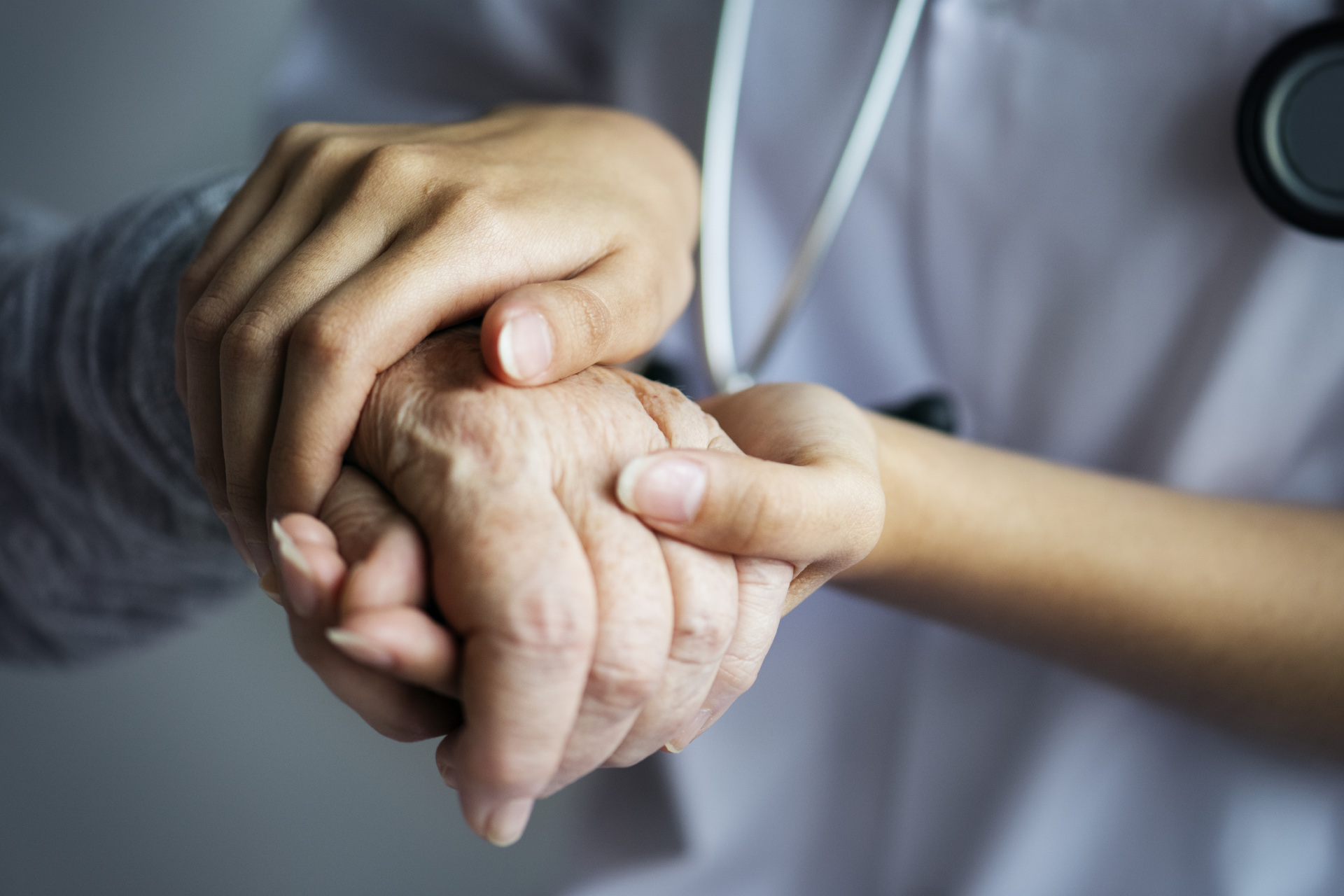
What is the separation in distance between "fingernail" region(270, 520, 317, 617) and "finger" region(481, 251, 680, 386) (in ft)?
0.31

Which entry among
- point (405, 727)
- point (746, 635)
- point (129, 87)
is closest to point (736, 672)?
point (746, 635)

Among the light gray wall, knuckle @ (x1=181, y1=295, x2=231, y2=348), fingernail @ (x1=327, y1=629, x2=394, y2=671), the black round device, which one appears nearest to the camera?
fingernail @ (x1=327, y1=629, x2=394, y2=671)

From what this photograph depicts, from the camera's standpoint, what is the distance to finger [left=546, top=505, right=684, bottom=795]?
25 centimetres

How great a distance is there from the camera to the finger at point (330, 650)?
25cm

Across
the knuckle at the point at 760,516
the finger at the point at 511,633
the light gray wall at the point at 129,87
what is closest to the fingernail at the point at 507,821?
the finger at the point at 511,633

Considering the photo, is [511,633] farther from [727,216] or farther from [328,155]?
[727,216]

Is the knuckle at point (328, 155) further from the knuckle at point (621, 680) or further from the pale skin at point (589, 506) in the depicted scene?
the knuckle at point (621, 680)

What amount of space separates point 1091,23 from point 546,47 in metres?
0.42

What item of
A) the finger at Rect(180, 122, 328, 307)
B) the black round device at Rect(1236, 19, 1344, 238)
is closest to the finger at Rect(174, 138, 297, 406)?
the finger at Rect(180, 122, 328, 307)

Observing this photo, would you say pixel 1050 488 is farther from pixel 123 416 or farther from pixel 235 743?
pixel 235 743

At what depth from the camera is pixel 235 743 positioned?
1233 millimetres

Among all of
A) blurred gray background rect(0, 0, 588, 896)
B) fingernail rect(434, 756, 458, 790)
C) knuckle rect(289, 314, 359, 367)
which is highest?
knuckle rect(289, 314, 359, 367)

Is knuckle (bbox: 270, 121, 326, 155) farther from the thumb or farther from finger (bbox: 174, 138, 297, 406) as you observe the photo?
the thumb

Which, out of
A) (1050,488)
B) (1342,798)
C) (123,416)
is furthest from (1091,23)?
(123,416)
